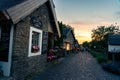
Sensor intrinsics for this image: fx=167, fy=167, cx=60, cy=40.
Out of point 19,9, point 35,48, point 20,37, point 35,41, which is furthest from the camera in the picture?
point 35,41

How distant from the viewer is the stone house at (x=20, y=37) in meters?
7.65

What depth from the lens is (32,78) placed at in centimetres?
920

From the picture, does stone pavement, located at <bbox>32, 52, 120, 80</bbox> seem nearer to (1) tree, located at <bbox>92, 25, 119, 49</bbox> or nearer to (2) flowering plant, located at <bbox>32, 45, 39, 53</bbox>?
(2) flowering plant, located at <bbox>32, 45, 39, 53</bbox>

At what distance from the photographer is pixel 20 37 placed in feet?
27.5

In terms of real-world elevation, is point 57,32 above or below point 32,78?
above

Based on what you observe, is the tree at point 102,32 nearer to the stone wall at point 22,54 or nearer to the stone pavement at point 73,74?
the stone pavement at point 73,74

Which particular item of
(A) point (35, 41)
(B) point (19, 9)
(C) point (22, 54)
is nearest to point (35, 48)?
(A) point (35, 41)

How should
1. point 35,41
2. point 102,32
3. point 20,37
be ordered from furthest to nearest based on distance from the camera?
point 102,32
point 35,41
point 20,37

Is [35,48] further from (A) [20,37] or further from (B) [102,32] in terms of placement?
(B) [102,32]

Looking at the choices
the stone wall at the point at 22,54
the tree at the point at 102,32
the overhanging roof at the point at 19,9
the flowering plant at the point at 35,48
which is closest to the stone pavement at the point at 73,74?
the stone wall at the point at 22,54

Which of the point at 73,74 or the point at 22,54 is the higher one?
the point at 22,54

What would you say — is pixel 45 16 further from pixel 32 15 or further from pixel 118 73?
pixel 118 73

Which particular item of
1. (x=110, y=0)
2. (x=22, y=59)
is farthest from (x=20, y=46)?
(x=110, y=0)

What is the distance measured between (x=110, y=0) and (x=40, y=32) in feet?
28.8
